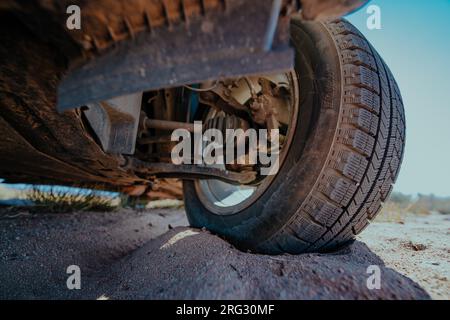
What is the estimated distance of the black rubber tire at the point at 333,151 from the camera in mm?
980

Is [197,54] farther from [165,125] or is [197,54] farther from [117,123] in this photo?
[165,125]

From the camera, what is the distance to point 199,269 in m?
0.89

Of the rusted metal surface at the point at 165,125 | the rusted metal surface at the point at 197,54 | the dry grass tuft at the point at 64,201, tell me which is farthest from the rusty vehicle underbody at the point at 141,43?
the dry grass tuft at the point at 64,201

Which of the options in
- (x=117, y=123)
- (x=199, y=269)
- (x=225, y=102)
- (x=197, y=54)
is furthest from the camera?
(x=225, y=102)

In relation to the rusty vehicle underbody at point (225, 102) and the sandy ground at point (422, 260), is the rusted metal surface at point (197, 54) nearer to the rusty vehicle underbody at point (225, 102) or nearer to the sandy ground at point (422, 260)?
the rusty vehicle underbody at point (225, 102)

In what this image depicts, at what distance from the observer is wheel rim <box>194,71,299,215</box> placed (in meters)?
1.15

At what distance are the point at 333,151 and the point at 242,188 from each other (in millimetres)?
1054

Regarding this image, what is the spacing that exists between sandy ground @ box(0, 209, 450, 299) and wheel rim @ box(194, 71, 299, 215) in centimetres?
25

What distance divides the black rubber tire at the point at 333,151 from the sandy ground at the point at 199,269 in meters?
0.14

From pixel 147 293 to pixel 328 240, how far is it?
766 mm

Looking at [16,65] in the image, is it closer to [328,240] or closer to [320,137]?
[320,137]

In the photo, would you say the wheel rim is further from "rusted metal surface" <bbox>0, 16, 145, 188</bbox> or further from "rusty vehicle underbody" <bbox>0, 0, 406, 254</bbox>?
"rusted metal surface" <bbox>0, 16, 145, 188</bbox>

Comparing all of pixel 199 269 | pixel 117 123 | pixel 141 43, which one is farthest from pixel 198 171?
pixel 141 43

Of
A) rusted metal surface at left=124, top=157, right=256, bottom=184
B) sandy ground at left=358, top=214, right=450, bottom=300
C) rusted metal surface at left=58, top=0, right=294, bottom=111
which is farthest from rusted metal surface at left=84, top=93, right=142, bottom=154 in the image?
sandy ground at left=358, top=214, right=450, bottom=300
